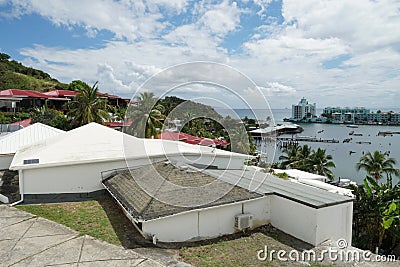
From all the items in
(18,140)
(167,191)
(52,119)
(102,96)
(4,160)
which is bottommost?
(4,160)

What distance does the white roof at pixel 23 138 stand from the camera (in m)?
15.1

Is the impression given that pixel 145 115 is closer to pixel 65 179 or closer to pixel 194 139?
pixel 194 139

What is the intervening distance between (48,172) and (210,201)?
6.29 metres

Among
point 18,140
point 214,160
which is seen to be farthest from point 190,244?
point 18,140

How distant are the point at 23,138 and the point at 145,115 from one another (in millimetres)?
9900

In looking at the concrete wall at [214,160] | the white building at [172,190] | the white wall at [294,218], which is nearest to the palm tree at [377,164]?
the concrete wall at [214,160]

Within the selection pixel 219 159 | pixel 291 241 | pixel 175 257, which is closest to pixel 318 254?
pixel 291 241

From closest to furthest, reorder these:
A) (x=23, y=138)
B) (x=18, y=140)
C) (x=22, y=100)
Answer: (x=18, y=140) < (x=23, y=138) < (x=22, y=100)

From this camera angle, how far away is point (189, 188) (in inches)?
335

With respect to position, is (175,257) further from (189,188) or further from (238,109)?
(238,109)

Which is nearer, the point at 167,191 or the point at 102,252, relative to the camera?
the point at 102,252

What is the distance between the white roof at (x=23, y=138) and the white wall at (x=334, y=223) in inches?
565

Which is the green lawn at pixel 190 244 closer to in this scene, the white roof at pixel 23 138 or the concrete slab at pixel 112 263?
the concrete slab at pixel 112 263

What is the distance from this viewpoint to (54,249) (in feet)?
20.5
